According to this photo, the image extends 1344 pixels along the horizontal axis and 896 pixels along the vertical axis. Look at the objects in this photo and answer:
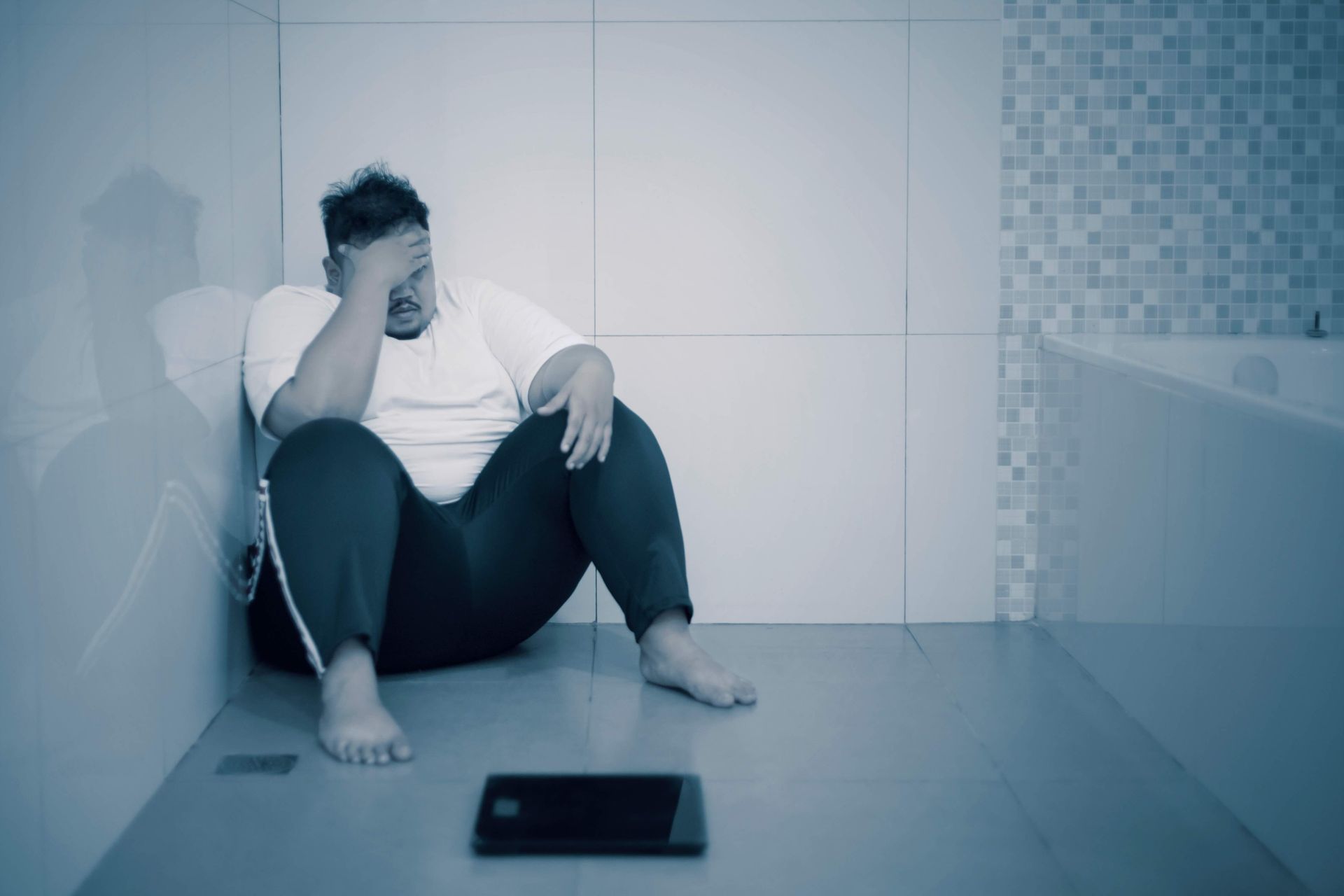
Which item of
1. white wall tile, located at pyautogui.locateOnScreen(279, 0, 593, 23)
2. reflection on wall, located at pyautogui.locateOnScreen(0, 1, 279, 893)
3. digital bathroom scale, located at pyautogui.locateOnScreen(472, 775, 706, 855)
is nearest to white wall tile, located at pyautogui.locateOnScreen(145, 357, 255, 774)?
reflection on wall, located at pyautogui.locateOnScreen(0, 1, 279, 893)

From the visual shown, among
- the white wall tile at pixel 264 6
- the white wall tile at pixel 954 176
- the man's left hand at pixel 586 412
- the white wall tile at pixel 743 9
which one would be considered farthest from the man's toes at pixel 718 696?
the white wall tile at pixel 264 6

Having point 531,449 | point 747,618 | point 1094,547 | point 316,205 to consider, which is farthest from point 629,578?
point 316,205

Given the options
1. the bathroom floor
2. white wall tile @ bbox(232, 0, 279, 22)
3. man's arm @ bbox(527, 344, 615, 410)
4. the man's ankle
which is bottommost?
the bathroom floor

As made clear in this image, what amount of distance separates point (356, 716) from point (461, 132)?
1.25 meters

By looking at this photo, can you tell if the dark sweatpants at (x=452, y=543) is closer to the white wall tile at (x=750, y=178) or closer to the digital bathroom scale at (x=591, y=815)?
the digital bathroom scale at (x=591, y=815)

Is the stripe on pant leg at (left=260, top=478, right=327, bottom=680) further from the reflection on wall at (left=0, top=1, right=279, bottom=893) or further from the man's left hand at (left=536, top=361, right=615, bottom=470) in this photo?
the man's left hand at (left=536, top=361, right=615, bottom=470)

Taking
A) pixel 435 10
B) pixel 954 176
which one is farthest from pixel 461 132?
pixel 954 176

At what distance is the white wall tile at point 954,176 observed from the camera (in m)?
2.57

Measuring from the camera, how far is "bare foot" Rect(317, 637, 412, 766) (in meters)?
1.85

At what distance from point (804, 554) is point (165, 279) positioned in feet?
4.57

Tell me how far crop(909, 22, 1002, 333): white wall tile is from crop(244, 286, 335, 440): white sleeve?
119 cm

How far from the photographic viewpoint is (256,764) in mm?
1866

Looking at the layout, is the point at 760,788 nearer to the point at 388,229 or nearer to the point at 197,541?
the point at 197,541

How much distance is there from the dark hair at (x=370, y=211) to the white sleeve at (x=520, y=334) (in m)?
0.19
